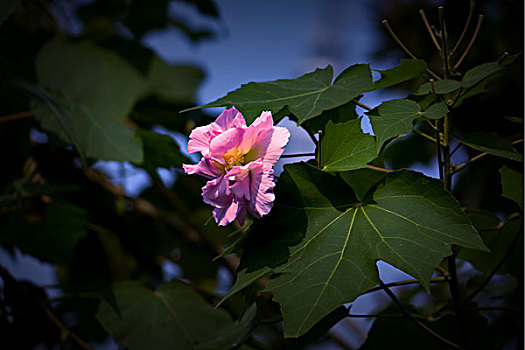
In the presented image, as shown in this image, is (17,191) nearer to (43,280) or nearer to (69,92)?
(69,92)

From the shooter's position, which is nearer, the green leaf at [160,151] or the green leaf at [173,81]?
the green leaf at [160,151]

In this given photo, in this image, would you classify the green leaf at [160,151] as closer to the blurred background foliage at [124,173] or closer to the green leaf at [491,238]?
the blurred background foliage at [124,173]

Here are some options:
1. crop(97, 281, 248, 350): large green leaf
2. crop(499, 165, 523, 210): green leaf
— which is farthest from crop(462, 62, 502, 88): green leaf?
crop(97, 281, 248, 350): large green leaf

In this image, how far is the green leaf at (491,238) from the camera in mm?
561

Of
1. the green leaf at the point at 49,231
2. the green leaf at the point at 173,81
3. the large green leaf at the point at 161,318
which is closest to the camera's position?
the large green leaf at the point at 161,318

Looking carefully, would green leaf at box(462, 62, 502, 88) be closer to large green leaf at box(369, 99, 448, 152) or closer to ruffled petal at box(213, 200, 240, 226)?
large green leaf at box(369, 99, 448, 152)

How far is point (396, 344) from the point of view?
0.56 m

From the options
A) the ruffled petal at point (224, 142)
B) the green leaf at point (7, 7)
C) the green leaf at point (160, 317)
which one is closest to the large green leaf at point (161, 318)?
Answer: the green leaf at point (160, 317)

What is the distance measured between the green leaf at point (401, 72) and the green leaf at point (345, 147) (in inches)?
2.0

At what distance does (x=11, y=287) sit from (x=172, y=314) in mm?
280

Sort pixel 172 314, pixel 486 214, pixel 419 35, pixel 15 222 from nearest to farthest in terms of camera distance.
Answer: pixel 486 214, pixel 172 314, pixel 15 222, pixel 419 35

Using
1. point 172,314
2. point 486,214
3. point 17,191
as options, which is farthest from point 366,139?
point 17,191

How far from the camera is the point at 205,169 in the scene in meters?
0.40

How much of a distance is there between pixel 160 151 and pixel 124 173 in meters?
0.36
